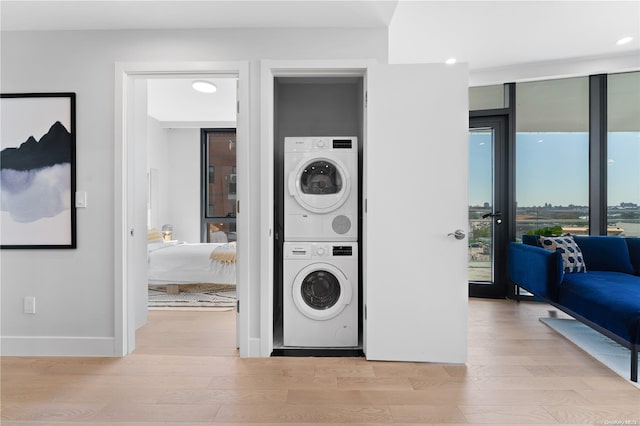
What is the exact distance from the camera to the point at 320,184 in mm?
2783

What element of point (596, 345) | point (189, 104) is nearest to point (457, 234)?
point (596, 345)

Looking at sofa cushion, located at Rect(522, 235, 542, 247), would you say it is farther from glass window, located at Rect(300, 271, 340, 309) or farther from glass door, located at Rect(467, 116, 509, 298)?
glass window, located at Rect(300, 271, 340, 309)

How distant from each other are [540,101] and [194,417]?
179 inches

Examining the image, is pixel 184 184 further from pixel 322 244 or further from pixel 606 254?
pixel 606 254

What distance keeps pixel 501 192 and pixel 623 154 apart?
4.10 feet

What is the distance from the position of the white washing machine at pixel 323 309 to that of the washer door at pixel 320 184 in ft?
1.02

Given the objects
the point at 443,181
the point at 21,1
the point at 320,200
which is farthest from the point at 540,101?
the point at 21,1

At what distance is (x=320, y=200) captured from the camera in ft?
8.98

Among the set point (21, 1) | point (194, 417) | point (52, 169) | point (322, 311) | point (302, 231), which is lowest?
point (194, 417)

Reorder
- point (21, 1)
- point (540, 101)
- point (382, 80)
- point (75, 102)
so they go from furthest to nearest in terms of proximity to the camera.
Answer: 1. point (540, 101)
2. point (75, 102)
3. point (382, 80)
4. point (21, 1)

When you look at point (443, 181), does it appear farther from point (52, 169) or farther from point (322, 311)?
point (52, 169)

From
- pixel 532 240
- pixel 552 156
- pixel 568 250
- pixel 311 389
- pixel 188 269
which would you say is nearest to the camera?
pixel 311 389

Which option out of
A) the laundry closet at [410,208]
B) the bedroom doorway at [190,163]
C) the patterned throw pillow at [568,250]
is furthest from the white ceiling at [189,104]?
the patterned throw pillow at [568,250]

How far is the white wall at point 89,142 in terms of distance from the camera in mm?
2650
